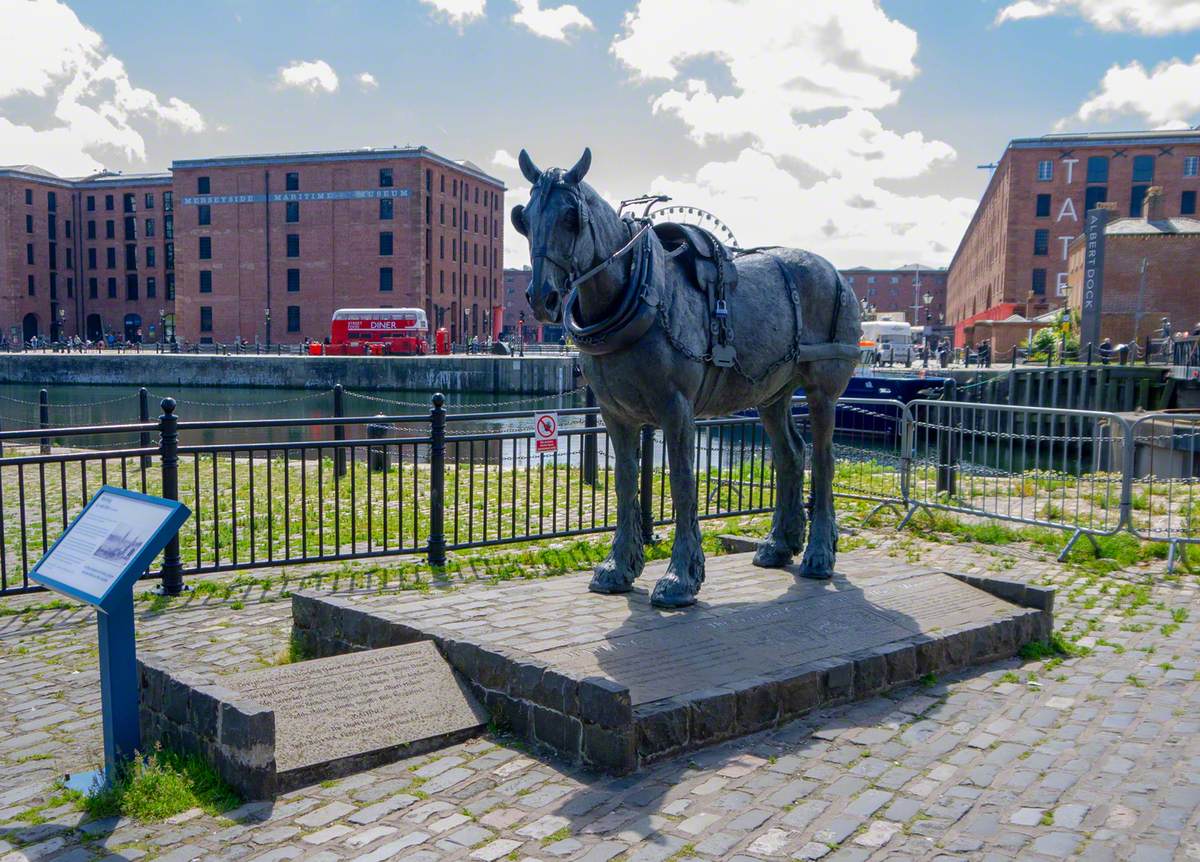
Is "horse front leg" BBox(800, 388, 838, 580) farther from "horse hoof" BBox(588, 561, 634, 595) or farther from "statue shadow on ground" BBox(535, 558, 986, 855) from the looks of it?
"horse hoof" BBox(588, 561, 634, 595)

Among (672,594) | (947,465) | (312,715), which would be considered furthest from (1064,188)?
(312,715)

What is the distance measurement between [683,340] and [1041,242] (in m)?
72.1

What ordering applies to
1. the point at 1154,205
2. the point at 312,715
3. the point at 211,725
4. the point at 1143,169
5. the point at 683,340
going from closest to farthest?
the point at 211,725 → the point at 312,715 → the point at 683,340 → the point at 1154,205 → the point at 1143,169

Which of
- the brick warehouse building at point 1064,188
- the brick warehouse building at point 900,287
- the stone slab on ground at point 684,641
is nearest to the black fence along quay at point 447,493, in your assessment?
the stone slab on ground at point 684,641

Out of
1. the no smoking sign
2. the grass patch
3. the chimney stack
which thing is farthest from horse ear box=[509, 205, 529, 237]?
the chimney stack

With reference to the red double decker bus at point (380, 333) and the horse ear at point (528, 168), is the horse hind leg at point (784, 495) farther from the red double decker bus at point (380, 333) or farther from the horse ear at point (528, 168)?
the red double decker bus at point (380, 333)

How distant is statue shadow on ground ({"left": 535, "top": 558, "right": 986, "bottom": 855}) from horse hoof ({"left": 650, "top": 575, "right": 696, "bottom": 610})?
51 mm

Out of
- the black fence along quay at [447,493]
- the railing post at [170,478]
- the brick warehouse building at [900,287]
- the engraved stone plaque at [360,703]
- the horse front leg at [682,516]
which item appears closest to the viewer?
the engraved stone plaque at [360,703]

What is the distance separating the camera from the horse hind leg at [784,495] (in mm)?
7547

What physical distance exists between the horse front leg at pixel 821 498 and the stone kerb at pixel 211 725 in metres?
4.17

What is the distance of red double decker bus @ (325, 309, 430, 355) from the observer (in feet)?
201

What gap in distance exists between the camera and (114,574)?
4.16 m

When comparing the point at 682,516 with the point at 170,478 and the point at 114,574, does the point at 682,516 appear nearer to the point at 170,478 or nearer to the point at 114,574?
the point at 114,574

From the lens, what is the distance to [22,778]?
453cm
